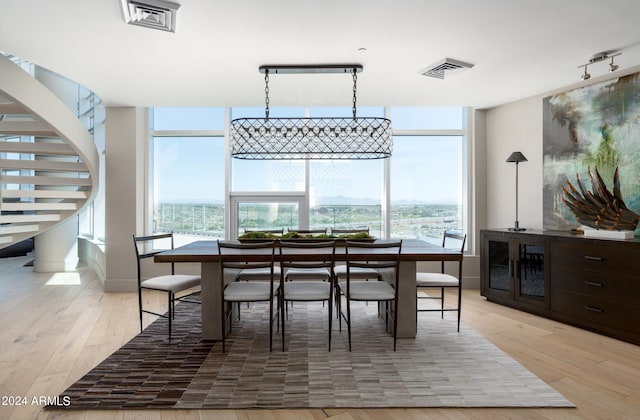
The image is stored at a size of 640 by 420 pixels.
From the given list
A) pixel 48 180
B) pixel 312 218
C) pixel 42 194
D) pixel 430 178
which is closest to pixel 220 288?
pixel 312 218

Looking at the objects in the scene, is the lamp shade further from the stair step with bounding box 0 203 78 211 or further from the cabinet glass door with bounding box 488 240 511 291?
the stair step with bounding box 0 203 78 211

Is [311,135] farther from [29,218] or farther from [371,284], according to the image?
[29,218]

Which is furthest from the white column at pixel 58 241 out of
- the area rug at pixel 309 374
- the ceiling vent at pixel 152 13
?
the ceiling vent at pixel 152 13

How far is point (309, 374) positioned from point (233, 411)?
66 centimetres

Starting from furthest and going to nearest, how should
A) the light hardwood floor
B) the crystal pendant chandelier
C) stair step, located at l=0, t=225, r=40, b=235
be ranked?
stair step, located at l=0, t=225, r=40, b=235
the crystal pendant chandelier
the light hardwood floor

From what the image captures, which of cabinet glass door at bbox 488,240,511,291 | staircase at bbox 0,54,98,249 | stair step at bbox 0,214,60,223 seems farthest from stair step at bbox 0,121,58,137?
cabinet glass door at bbox 488,240,511,291

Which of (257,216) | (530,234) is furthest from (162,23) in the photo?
(530,234)

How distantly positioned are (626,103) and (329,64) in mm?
3169

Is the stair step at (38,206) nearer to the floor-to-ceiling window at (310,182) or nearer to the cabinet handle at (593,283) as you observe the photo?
the floor-to-ceiling window at (310,182)

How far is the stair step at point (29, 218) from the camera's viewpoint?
4280mm

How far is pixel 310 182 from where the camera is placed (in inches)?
235

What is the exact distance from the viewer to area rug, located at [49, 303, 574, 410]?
7.89ft

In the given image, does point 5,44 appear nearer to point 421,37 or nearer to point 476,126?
point 421,37

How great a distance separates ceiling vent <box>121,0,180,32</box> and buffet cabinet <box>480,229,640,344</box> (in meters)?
4.22
